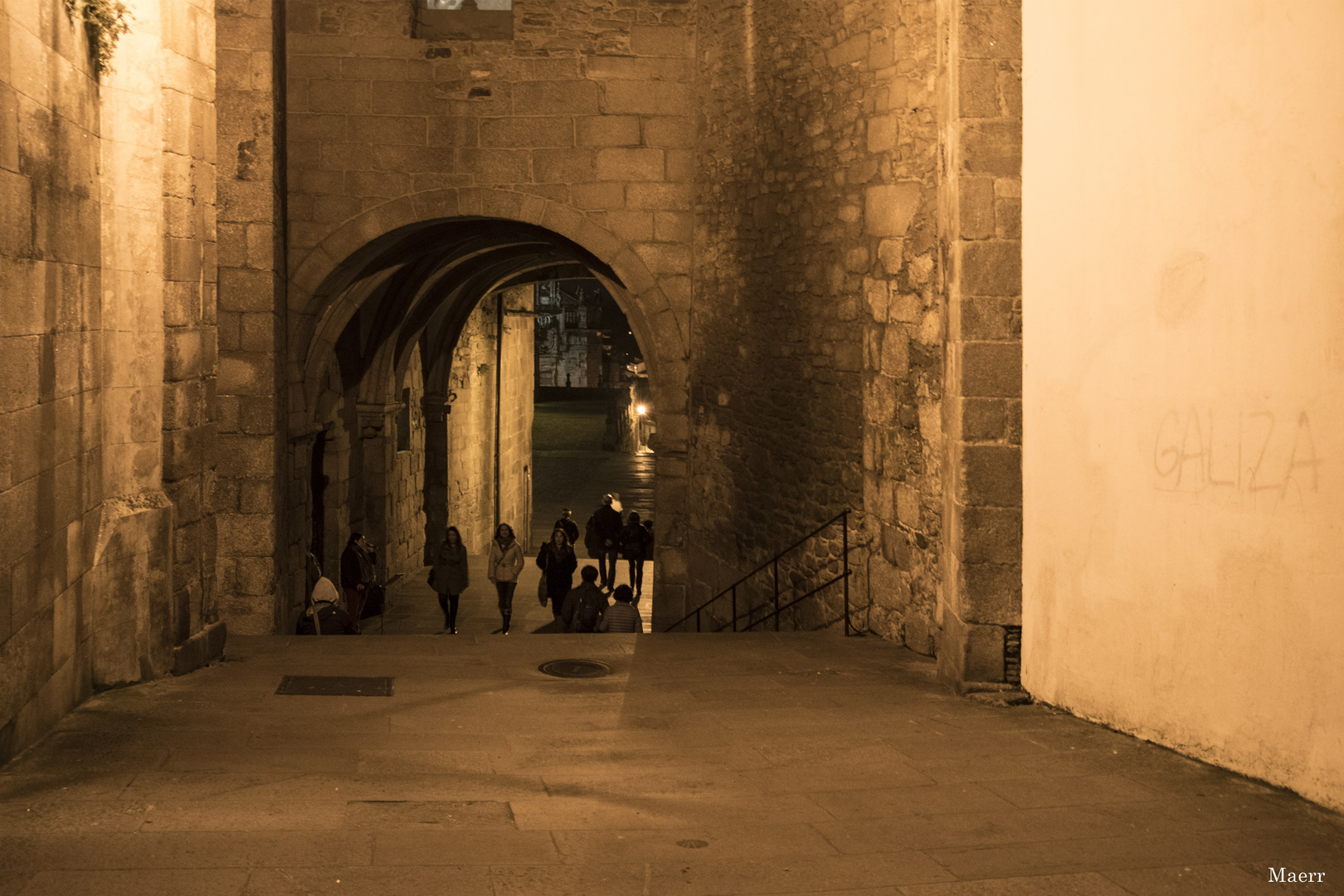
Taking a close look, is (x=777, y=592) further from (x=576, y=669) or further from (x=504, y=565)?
(x=504, y=565)

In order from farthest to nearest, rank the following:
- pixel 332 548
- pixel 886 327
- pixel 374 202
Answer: pixel 332 548 < pixel 374 202 < pixel 886 327

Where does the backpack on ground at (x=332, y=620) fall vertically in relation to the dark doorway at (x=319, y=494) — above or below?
below

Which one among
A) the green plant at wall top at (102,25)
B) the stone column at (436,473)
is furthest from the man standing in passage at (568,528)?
the green plant at wall top at (102,25)

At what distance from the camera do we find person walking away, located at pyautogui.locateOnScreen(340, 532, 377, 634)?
34.9 feet

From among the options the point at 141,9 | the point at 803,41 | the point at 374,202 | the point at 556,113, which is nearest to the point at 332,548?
the point at 374,202

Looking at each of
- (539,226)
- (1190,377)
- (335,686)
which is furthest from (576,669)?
(539,226)

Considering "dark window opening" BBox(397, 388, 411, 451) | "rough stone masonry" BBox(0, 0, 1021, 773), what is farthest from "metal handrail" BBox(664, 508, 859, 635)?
"dark window opening" BBox(397, 388, 411, 451)

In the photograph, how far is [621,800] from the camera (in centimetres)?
426

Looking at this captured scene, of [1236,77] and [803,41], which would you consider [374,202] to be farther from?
[1236,77]

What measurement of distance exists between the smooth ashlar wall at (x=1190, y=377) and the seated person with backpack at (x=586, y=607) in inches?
162

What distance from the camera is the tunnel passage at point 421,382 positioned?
11609 millimetres

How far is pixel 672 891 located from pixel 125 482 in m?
3.59

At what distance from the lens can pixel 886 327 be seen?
7695 millimetres

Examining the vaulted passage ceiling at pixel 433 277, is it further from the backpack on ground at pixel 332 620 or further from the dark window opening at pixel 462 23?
the backpack on ground at pixel 332 620
